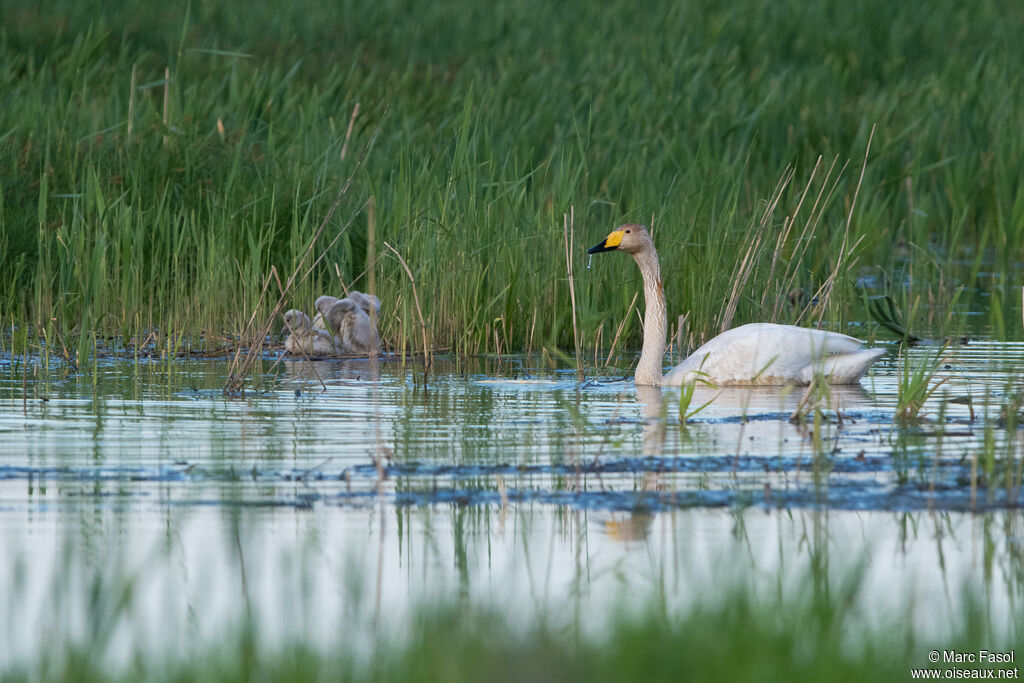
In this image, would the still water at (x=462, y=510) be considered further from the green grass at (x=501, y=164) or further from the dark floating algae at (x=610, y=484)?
the green grass at (x=501, y=164)

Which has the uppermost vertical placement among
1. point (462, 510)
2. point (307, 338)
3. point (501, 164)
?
point (501, 164)

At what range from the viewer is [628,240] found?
991 centimetres

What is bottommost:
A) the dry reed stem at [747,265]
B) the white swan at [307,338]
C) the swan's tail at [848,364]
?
the swan's tail at [848,364]

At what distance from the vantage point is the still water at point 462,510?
418cm

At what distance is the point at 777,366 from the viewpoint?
9.19 meters

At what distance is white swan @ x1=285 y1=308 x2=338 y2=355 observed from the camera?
34.4 ft

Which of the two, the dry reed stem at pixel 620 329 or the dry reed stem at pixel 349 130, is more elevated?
the dry reed stem at pixel 349 130

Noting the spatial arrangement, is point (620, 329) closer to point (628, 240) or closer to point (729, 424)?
point (628, 240)

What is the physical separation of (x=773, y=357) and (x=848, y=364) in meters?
0.49

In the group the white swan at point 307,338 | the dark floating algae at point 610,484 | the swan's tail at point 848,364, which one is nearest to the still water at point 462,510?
the dark floating algae at point 610,484

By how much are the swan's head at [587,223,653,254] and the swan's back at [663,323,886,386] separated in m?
0.93

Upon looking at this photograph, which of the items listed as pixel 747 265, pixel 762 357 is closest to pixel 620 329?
pixel 747 265

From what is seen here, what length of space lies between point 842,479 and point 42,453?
3.04 meters

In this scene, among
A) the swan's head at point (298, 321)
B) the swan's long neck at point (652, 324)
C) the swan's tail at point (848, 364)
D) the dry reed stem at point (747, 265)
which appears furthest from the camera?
the swan's head at point (298, 321)
